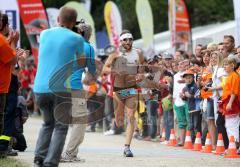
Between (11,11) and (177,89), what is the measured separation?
6.65 metres

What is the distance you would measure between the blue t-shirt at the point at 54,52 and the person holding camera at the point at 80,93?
0.93 metres

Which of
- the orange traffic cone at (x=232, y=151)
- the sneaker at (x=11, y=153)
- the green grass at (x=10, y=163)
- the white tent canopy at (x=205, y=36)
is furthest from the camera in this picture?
the white tent canopy at (x=205, y=36)

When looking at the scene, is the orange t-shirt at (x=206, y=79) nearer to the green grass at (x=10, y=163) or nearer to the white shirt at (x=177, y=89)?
the white shirt at (x=177, y=89)

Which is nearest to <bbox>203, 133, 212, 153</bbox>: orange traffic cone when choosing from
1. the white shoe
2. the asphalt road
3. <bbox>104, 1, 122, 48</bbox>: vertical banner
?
the asphalt road

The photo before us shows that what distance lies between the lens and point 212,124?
628 inches

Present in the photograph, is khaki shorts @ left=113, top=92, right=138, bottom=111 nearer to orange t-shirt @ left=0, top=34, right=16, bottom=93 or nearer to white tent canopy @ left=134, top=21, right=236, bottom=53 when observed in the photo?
orange t-shirt @ left=0, top=34, right=16, bottom=93

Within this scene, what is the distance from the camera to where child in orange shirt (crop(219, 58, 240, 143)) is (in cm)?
1460

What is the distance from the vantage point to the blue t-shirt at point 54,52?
1004cm

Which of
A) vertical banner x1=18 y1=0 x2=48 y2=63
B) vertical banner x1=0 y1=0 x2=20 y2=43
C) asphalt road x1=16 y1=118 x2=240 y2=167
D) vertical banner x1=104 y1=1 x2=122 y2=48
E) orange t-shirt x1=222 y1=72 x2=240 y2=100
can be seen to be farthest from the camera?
vertical banner x1=104 y1=1 x2=122 y2=48

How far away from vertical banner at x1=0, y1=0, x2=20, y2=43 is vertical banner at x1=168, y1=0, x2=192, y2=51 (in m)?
5.99

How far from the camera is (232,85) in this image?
14.6 meters

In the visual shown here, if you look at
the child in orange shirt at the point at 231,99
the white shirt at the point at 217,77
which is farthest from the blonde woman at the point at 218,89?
the child in orange shirt at the point at 231,99

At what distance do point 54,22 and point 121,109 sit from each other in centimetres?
1616

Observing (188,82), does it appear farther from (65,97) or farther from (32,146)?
(65,97)
